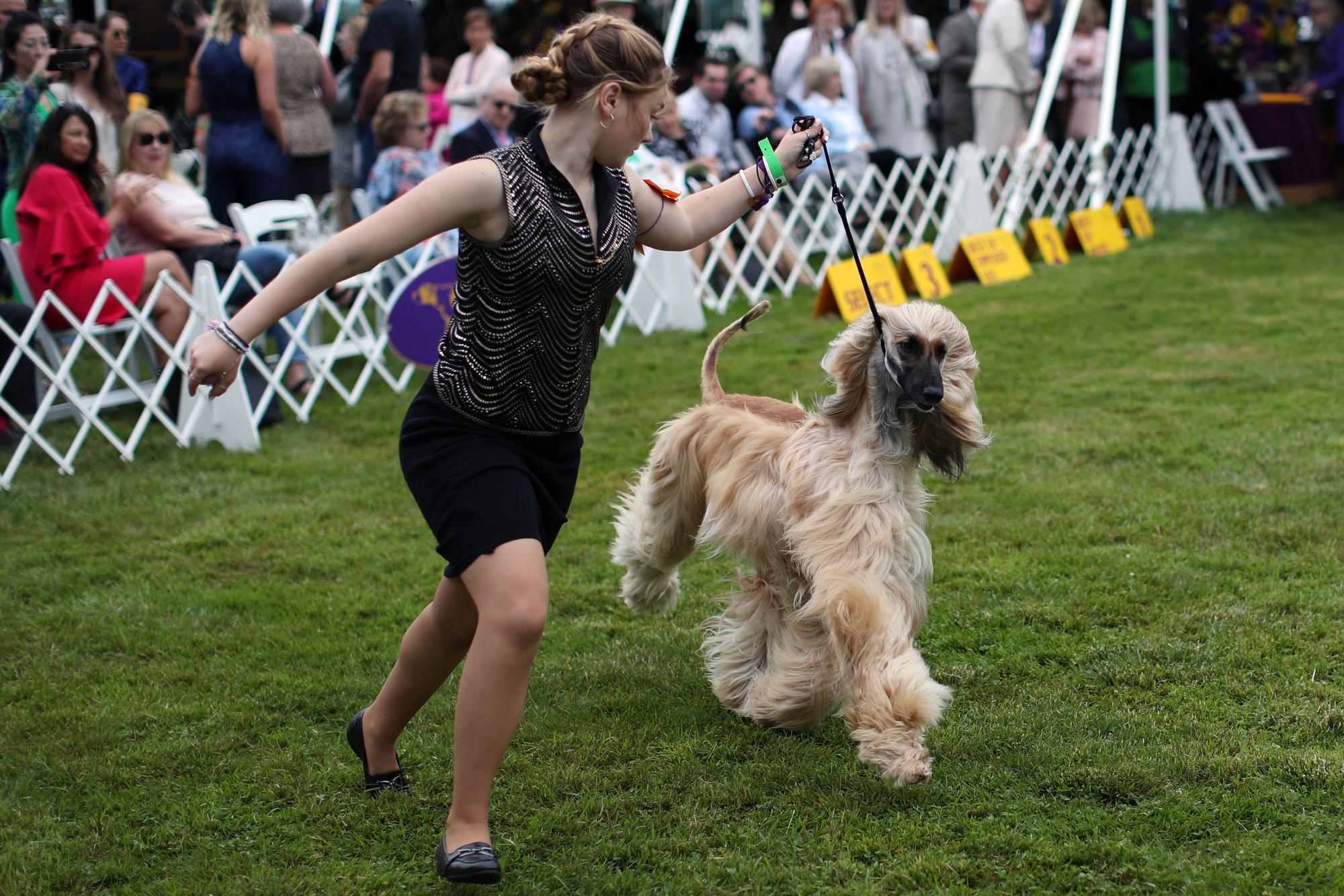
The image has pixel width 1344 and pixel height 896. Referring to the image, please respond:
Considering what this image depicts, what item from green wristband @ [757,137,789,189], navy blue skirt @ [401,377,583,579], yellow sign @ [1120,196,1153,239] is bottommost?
yellow sign @ [1120,196,1153,239]

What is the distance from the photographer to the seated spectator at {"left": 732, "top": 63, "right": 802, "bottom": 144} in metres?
10.2

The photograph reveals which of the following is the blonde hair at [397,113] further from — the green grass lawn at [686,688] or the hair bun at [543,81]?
the hair bun at [543,81]

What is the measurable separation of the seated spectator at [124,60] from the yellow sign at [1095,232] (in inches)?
286

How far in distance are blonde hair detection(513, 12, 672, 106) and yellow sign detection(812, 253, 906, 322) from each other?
5863 mm

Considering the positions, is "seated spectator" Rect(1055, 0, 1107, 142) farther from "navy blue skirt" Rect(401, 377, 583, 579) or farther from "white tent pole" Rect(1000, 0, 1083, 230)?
"navy blue skirt" Rect(401, 377, 583, 579)

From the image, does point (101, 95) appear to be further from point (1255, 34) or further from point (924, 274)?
A: point (1255, 34)

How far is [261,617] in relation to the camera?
13.6 ft

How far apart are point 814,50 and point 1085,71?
308cm

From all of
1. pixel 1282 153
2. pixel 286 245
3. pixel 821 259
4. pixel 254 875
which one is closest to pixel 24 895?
pixel 254 875

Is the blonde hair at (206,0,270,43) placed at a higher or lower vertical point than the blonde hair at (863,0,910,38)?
higher

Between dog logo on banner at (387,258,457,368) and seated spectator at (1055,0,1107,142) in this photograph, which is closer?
dog logo on banner at (387,258,457,368)

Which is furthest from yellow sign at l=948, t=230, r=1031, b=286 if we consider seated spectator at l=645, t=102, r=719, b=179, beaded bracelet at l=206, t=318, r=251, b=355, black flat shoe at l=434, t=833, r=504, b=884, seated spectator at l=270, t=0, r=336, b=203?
beaded bracelet at l=206, t=318, r=251, b=355

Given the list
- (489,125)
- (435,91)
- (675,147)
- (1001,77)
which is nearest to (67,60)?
(489,125)

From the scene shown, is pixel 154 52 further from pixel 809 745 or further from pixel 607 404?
pixel 809 745
